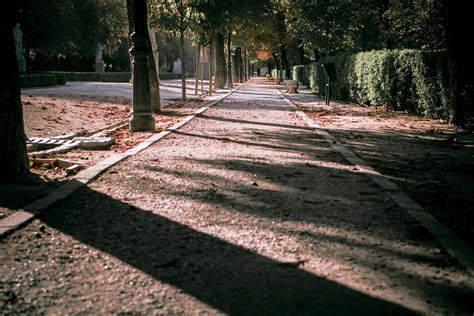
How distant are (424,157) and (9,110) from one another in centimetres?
583

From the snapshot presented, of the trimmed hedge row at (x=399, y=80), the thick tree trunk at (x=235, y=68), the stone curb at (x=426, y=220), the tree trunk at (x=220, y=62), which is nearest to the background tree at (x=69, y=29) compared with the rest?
the thick tree trunk at (x=235, y=68)

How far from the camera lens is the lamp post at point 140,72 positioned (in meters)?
9.33

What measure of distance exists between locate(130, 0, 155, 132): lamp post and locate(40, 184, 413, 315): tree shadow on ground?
5.64m

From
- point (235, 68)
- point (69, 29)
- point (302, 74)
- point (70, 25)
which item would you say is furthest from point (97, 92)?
point (235, 68)

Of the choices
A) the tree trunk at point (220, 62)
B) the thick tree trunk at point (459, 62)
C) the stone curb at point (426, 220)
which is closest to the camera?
the stone curb at point (426, 220)

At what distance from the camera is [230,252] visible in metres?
3.21

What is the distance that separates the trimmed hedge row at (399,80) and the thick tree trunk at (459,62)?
2.32 ft

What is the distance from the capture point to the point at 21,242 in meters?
3.39

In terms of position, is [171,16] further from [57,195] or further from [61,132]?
[57,195]

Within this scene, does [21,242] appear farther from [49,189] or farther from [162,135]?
[162,135]

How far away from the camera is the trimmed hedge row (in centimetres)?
1195

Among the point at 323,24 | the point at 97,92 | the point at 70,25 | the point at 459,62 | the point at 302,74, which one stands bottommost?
the point at 97,92

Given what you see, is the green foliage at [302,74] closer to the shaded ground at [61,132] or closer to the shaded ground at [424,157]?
the shaded ground at [61,132]

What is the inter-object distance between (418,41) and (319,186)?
21.9 meters
